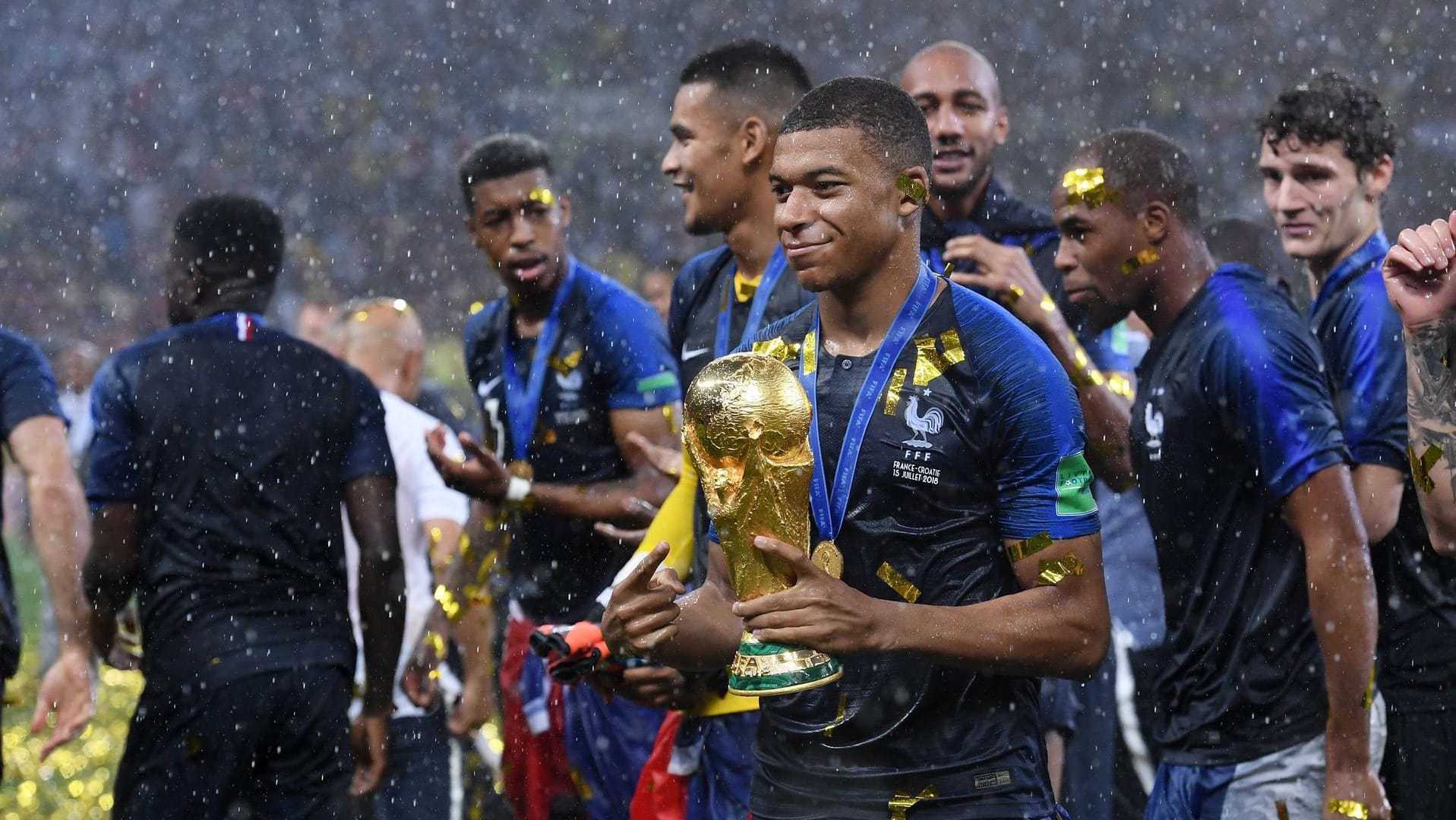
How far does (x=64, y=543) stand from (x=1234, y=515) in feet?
9.67

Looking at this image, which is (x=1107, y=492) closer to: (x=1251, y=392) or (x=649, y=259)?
(x=1251, y=392)

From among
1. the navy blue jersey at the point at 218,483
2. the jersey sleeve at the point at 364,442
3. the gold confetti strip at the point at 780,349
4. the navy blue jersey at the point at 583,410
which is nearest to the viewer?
the gold confetti strip at the point at 780,349

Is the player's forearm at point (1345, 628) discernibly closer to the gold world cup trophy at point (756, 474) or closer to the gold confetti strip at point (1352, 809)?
the gold confetti strip at point (1352, 809)

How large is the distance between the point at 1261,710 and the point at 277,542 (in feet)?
8.13

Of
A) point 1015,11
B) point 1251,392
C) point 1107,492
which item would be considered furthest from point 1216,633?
point 1015,11

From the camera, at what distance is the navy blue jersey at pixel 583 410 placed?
4.77 metres

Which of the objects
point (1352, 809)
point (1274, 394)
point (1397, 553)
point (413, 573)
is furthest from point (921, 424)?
point (413, 573)

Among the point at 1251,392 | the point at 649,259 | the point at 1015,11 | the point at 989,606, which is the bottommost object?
the point at 989,606

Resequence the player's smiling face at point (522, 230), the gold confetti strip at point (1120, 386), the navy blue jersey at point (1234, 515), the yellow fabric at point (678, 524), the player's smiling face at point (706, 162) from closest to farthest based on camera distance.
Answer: the navy blue jersey at point (1234, 515)
the yellow fabric at point (678, 524)
the player's smiling face at point (706, 162)
the gold confetti strip at point (1120, 386)
the player's smiling face at point (522, 230)

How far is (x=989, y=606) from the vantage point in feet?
8.45

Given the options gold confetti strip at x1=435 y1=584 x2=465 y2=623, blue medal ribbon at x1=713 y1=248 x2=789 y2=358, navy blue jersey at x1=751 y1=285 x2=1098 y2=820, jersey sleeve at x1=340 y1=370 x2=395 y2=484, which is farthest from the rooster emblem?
gold confetti strip at x1=435 y1=584 x2=465 y2=623

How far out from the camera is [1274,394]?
3359mm

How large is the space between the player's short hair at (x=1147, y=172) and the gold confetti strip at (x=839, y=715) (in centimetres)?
165

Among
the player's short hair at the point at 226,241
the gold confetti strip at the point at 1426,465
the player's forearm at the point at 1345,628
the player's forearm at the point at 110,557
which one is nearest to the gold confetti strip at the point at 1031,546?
the gold confetti strip at the point at 1426,465
